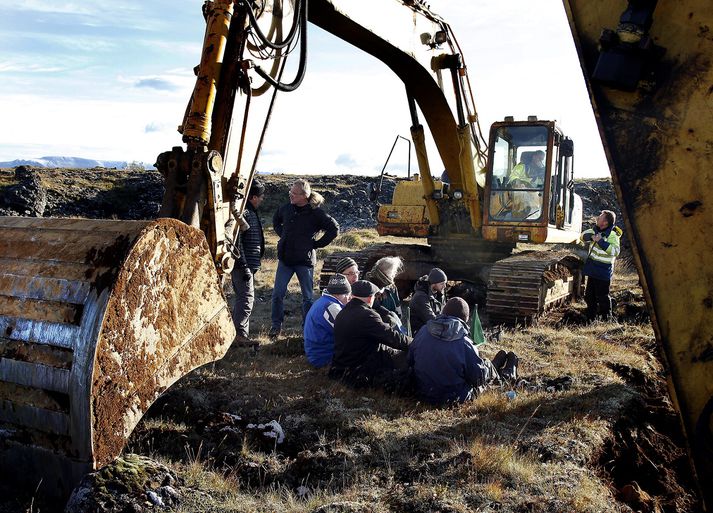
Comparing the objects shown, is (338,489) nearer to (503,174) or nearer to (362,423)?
(362,423)

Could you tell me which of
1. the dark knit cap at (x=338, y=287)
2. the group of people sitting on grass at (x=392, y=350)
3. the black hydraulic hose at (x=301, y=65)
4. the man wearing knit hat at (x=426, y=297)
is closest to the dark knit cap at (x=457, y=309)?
the group of people sitting on grass at (x=392, y=350)

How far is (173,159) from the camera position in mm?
4734

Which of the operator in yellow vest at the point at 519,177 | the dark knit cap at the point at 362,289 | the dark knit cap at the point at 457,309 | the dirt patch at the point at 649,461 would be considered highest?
the operator in yellow vest at the point at 519,177

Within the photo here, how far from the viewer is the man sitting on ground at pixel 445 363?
588cm

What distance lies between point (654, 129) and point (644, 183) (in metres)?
0.18

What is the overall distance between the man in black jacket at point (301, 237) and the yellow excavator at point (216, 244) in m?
2.07

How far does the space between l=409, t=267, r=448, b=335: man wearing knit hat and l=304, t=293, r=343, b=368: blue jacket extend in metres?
1.23

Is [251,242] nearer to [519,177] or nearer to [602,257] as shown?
[519,177]

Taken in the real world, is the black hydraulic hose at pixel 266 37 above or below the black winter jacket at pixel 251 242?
above

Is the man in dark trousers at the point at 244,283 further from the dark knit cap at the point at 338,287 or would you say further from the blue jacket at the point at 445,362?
the blue jacket at the point at 445,362

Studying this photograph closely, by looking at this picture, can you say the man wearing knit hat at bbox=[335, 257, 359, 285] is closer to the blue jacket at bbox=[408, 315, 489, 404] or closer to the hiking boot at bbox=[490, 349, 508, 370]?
the blue jacket at bbox=[408, 315, 489, 404]

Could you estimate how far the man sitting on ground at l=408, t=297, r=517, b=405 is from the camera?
19.3 feet

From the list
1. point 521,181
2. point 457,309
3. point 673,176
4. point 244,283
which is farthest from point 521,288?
point 673,176

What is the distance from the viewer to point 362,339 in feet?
20.6
